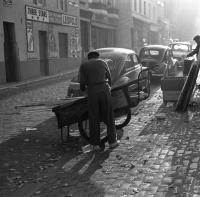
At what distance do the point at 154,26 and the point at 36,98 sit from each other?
52.5 meters

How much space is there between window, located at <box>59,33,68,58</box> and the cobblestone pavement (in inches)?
733

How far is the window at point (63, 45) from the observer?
91.6 feet

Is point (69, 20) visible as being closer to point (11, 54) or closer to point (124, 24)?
point (11, 54)

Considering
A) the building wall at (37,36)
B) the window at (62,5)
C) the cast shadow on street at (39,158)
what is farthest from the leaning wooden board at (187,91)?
the window at (62,5)

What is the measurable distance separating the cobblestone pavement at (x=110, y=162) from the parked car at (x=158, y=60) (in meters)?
8.07

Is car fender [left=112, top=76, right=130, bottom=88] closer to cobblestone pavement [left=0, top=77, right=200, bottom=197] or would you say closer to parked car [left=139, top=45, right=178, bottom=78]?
cobblestone pavement [left=0, top=77, right=200, bottom=197]

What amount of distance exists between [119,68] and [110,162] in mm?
5952

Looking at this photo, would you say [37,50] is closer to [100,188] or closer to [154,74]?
[154,74]

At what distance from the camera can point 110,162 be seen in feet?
20.8

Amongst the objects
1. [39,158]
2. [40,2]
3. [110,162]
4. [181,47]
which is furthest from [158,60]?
[110,162]

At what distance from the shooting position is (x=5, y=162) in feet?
21.7

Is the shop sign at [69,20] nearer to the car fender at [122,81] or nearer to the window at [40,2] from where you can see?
the window at [40,2]

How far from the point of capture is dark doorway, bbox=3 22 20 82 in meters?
21.2

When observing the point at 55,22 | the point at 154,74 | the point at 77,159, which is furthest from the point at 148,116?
the point at 55,22
